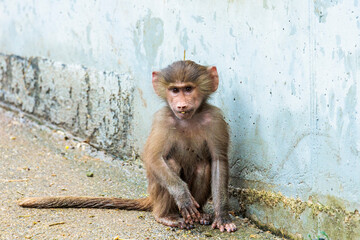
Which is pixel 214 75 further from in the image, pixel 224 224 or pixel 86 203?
pixel 86 203

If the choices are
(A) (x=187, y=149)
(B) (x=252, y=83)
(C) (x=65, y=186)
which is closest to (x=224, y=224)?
(A) (x=187, y=149)

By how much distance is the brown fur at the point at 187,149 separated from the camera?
4660mm

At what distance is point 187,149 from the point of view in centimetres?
477

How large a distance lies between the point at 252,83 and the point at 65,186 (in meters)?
2.31

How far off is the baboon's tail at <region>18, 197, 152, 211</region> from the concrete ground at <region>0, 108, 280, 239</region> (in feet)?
0.16

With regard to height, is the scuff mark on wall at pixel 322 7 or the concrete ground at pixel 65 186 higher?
the scuff mark on wall at pixel 322 7

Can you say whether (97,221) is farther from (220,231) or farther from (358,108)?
(358,108)

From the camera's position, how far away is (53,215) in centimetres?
475

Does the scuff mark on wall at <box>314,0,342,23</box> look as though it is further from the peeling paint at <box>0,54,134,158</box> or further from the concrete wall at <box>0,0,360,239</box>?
the peeling paint at <box>0,54,134,158</box>

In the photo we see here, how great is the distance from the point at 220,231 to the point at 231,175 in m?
0.69

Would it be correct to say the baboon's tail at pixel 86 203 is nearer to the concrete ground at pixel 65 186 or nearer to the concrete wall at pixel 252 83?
the concrete ground at pixel 65 186

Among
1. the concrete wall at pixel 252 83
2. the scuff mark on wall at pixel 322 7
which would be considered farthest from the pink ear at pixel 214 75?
the scuff mark on wall at pixel 322 7

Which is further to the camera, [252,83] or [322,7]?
[252,83]

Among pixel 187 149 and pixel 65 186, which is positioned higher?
pixel 187 149
